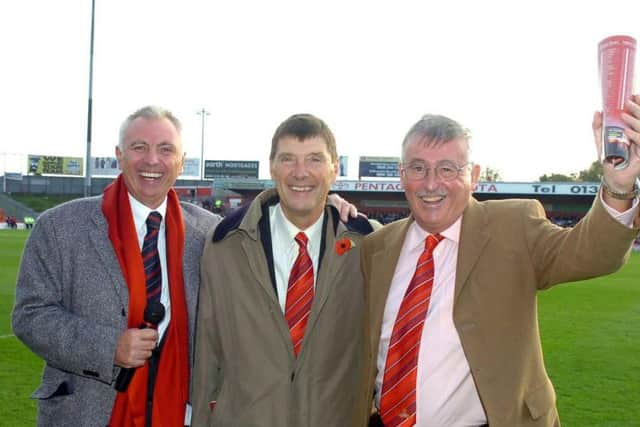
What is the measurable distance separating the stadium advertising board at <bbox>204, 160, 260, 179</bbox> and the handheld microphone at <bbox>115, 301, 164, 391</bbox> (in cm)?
6485

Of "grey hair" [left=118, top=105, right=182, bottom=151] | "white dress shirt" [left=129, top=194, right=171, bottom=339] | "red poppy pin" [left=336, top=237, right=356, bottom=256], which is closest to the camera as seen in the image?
"red poppy pin" [left=336, top=237, right=356, bottom=256]

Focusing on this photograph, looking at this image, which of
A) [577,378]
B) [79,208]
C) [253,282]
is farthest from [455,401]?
[577,378]

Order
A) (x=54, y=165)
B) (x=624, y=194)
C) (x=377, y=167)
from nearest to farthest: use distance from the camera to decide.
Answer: (x=624, y=194) → (x=377, y=167) → (x=54, y=165)

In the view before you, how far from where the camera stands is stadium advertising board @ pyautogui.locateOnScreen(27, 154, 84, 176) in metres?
74.8

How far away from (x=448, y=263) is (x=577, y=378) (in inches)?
206

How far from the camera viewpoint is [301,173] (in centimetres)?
320

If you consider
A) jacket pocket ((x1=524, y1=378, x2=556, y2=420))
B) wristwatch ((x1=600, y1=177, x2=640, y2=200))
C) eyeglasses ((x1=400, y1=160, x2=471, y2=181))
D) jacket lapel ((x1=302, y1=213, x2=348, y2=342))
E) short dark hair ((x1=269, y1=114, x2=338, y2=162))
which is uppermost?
short dark hair ((x1=269, y1=114, x2=338, y2=162))

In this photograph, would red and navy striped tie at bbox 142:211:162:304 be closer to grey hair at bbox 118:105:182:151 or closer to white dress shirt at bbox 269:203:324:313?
grey hair at bbox 118:105:182:151

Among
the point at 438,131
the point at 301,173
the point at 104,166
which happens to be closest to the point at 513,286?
the point at 438,131

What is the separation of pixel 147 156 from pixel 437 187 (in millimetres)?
1565

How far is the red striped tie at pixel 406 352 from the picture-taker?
287 cm

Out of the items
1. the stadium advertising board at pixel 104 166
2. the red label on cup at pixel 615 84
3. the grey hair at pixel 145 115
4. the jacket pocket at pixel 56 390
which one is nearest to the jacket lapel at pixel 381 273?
the red label on cup at pixel 615 84

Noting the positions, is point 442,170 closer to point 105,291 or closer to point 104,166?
point 105,291

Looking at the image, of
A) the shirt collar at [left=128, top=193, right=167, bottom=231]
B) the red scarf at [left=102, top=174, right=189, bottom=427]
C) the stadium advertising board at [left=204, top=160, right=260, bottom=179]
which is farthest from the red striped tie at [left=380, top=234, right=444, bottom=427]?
the stadium advertising board at [left=204, top=160, right=260, bottom=179]
